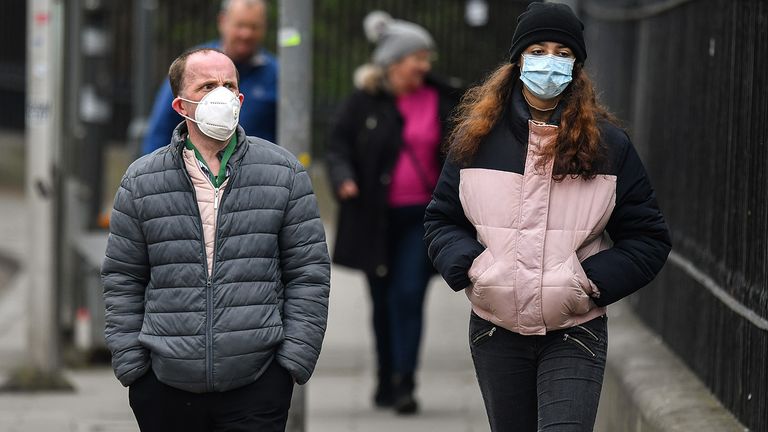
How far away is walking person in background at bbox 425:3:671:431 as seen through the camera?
4.60 meters

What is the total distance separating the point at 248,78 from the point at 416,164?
1.27 meters

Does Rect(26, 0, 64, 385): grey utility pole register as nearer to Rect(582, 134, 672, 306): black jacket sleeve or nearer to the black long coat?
the black long coat

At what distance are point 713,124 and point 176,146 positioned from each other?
2286mm

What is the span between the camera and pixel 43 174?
28.9 feet

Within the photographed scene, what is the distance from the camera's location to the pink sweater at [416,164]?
26.8 ft

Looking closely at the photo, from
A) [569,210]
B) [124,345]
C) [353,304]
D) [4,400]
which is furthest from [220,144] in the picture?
[353,304]

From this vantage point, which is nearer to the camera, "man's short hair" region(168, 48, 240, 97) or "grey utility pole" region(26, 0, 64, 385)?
"man's short hair" region(168, 48, 240, 97)

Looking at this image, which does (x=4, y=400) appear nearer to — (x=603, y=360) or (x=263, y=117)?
(x=263, y=117)

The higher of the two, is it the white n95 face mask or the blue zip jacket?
the white n95 face mask

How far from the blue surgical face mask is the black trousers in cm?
109

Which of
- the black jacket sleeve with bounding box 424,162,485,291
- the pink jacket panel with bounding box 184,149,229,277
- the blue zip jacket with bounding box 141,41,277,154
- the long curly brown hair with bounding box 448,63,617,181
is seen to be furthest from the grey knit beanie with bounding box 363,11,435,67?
the pink jacket panel with bounding box 184,149,229,277

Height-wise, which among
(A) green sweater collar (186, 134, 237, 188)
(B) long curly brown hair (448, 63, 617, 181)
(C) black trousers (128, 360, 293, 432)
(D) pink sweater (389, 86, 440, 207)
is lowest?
(C) black trousers (128, 360, 293, 432)

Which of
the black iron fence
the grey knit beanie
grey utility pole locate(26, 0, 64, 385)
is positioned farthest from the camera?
grey utility pole locate(26, 0, 64, 385)

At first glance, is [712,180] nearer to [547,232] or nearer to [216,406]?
[547,232]
